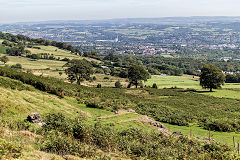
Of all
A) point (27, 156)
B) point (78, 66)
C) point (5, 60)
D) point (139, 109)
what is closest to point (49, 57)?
point (5, 60)

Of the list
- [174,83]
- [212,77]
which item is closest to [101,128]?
[212,77]

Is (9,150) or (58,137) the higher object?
(9,150)

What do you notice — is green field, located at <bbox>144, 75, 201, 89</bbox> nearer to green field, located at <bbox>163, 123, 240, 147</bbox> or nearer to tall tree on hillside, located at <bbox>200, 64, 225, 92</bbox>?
tall tree on hillside, located at <bbox>200, 64, 225, 92</bbox>

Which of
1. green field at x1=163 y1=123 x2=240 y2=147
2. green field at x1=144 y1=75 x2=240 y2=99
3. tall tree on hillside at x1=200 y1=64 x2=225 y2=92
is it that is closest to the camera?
green field at x1=163 y1=123 x2=240 y2=147

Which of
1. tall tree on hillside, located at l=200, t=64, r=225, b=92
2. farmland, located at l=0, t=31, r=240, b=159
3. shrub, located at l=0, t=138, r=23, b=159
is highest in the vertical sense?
shrub, located at l=0, t=138, r=23, b=159

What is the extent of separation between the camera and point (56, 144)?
1345 centimetres

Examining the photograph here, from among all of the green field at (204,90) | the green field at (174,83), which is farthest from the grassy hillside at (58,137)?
the green field at (174,83)

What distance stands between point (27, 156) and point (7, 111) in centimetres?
916

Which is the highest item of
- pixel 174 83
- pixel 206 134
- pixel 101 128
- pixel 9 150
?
pixel 9 150

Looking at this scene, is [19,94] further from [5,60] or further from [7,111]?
[5,60]

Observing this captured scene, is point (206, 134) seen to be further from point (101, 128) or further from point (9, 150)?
point (9, 150)

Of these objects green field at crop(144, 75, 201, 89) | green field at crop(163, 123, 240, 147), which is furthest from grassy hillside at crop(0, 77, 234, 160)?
green field at crop(144, 75, 201, 89)

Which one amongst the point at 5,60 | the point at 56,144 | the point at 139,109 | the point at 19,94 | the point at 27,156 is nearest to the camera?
the point at 27,156

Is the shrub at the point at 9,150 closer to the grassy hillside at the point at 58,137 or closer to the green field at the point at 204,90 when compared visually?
the grassy hillside at the point at 58,137
